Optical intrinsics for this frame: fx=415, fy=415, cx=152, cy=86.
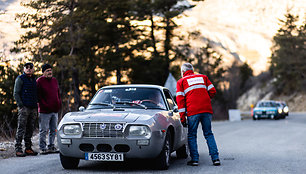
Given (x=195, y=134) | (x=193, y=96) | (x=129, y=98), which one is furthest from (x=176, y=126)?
(x=129, y=98)

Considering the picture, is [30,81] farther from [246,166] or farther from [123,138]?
[246,166]

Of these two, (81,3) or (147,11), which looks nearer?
(81,3)

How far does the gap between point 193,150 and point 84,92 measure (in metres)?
36.1

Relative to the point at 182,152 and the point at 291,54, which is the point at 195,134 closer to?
the point at 182,152

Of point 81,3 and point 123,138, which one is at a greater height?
point 81,3

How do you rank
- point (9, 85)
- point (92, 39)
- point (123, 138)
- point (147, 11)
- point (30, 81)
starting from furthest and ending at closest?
point (147, 11), point (92, 39), point (9, 85), point (30, 81), point (123, 138)

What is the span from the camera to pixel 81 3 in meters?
33.5

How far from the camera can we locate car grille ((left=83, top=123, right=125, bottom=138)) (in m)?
6.64

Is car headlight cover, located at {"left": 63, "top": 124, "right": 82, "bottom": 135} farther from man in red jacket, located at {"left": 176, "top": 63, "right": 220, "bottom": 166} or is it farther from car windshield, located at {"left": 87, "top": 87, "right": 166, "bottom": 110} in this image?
man in red jacket, located at {"left": 176, "top": 63, "right": 220, "bottom": 166}

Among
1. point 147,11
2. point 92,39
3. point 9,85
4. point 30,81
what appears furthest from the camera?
point 147,11

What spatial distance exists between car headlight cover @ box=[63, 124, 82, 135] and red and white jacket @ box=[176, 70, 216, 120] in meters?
1.97

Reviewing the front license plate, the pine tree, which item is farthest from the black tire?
the pine tree

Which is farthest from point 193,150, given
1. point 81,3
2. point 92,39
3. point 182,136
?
point 92,39

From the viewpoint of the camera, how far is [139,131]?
671 centimetres
